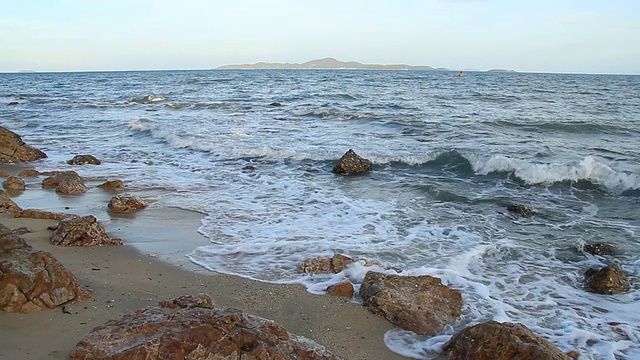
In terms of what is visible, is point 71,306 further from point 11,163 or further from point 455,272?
point 11,163

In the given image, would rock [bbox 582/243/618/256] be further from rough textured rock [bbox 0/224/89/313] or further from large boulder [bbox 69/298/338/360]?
rough textured rock [bbox 0/224/89/313]

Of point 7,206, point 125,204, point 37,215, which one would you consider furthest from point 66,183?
point 37,215

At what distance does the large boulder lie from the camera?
297 cm

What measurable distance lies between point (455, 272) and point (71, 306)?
3964 mm

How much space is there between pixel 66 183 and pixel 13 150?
16.1ft

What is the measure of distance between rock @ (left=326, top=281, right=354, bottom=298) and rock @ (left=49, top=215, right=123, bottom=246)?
2.85m

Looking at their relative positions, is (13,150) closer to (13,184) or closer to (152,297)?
(13,184)

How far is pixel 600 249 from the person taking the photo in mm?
6574

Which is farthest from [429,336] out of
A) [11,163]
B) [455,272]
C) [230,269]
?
[11,163]

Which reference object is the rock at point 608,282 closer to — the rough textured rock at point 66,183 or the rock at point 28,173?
the rough textured rock at point 66,183

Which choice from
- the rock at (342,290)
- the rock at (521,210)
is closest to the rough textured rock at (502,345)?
the rock at (342,290)

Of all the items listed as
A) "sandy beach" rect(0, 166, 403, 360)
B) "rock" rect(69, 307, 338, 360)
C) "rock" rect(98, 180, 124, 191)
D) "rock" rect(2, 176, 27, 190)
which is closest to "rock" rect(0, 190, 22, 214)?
"sandy beach" rect(0, 166, 403, 360)

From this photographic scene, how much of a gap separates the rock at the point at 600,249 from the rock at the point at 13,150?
496 inches

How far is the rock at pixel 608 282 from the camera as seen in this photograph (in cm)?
535
